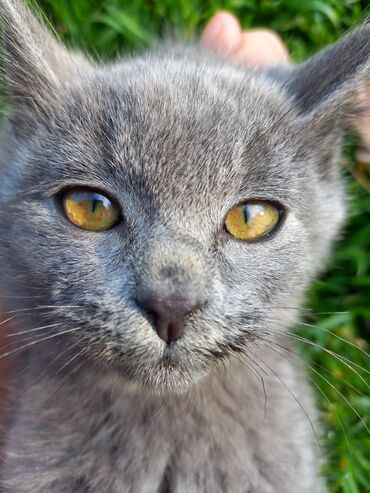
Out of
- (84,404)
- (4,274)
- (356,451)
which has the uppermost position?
(4,274)

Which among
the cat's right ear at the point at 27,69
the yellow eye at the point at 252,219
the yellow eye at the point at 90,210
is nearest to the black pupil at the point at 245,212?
the yellow eye at the point at 252,219

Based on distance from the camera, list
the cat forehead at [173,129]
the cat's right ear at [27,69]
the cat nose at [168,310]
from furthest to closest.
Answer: the cat's right ear at [27,69] → the cat forehead at [173,129] → the cat nose at [168,310]

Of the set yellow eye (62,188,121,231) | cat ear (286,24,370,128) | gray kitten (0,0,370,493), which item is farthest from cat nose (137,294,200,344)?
cat ear (286,24,370,128)

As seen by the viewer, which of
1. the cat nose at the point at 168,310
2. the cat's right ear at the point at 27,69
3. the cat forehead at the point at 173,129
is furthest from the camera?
Result: the cat's right ear at the point at 27,69

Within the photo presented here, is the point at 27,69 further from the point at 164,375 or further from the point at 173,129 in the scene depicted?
the point at 164,375

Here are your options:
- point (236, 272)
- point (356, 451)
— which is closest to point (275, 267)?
point (236, 272)

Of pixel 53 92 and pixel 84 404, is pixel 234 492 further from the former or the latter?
pixel 53 92

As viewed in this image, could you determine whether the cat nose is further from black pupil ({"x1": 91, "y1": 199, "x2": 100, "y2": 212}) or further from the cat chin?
black pupil ({"x1": 91, "y1": 199, "x2": 100, "y2": 212})

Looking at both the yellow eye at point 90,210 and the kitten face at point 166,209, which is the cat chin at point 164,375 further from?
the yellow eye at point 90,210
